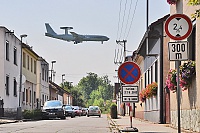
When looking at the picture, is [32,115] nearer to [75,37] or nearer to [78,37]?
[75,37]

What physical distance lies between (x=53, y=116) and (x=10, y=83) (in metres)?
6.07

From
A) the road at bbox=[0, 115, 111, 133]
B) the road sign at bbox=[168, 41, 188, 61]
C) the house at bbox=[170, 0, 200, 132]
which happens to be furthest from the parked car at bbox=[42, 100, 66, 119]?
the road sign at bbox=[168, 41, 188, 61]

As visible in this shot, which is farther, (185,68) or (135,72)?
(135,72)

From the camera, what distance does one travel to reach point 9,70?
46.2 meters

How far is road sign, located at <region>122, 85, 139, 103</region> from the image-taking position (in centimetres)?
1730

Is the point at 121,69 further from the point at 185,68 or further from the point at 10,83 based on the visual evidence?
the point at 10,83

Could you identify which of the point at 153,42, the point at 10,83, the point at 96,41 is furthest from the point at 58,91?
the point at 153,42

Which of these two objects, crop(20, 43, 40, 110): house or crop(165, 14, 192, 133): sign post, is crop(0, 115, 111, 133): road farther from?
crop(20, 43, 40, 110): house

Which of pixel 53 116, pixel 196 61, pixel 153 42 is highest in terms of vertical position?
pixel 153 42

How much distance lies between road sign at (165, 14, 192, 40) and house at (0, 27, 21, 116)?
3330 cm

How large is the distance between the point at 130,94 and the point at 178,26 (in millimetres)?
7903

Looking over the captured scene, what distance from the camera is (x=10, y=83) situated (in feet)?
154

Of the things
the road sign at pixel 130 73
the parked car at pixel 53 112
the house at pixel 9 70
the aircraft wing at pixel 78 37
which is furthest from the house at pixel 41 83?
the road sign at pixel 130 73

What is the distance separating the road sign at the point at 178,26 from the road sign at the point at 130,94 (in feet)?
25.6
